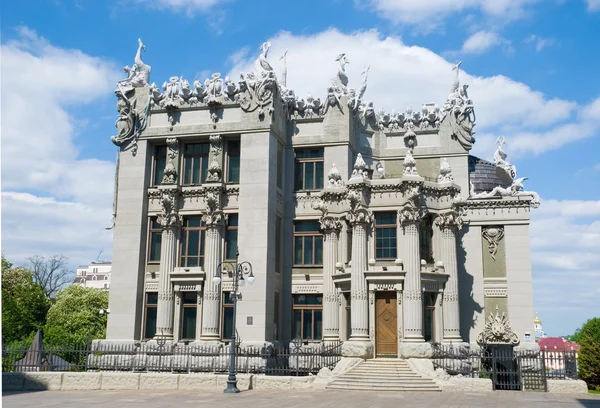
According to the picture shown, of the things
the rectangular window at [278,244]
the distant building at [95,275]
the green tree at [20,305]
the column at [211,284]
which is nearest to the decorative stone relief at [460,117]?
the rectangular window at [278,244]

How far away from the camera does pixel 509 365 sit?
32.1m

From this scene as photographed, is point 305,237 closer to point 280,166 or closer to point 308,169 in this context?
point 308,169

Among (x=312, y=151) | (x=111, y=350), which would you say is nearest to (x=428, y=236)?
(x=312, y=151)

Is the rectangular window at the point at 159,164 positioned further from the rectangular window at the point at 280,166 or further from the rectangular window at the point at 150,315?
the rectangular window at the point at 280,166

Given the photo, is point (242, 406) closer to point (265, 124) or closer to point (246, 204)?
point (246, 204)

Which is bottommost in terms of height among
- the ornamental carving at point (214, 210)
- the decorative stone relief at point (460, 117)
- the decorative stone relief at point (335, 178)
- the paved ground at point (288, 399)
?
the paved ground at point (288, 399)

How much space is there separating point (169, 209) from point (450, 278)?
16.6 m

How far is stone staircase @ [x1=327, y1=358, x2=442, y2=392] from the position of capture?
89.4 feet

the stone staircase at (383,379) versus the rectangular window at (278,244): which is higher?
the rectangular window at (278,244)

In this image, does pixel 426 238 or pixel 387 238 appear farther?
pixel 426 238

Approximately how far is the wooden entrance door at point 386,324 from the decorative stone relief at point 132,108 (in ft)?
57.7

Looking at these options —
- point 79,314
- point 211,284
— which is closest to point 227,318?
point 211,284

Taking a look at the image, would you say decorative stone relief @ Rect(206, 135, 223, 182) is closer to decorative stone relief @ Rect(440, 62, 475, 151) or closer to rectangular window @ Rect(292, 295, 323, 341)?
rectangular window @ Rect(292, 295, 323, 341)

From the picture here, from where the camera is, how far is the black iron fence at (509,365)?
27.2 meters
